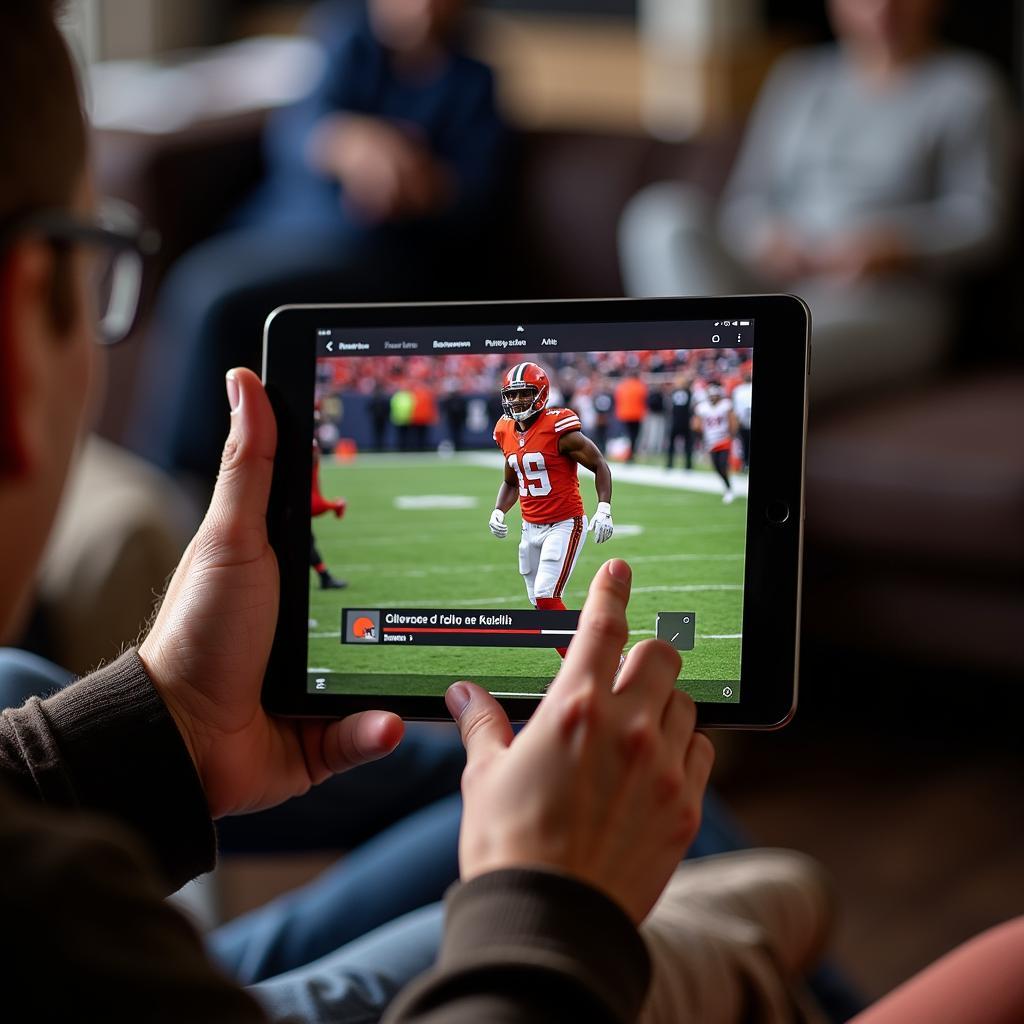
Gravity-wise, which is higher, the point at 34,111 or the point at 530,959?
the point at 34,111

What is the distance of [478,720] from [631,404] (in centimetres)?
21

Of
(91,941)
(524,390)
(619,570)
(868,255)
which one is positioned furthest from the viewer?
(868,255)

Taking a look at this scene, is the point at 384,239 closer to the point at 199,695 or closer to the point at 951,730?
the point at 951,730

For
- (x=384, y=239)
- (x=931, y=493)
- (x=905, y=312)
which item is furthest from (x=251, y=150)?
(x=931, y=493)

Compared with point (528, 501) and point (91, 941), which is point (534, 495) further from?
point (91, 941)

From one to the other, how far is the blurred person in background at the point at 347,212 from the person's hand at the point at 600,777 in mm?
1856

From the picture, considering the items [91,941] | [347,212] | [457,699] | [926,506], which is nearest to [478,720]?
[457,699]

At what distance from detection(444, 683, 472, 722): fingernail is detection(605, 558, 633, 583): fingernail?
0.36ft

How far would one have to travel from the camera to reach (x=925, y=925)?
5.23 feet

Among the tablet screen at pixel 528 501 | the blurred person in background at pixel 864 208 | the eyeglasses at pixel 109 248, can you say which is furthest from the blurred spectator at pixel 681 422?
the blurred person in background at pixel 864 208

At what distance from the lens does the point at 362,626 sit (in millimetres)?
769

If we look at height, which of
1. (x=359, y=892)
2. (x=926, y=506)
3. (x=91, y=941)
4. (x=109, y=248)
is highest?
(x=109, y=248)

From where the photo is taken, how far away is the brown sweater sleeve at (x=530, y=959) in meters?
0.48

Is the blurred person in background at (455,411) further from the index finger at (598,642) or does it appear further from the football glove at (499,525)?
the index finger at (598,642)
